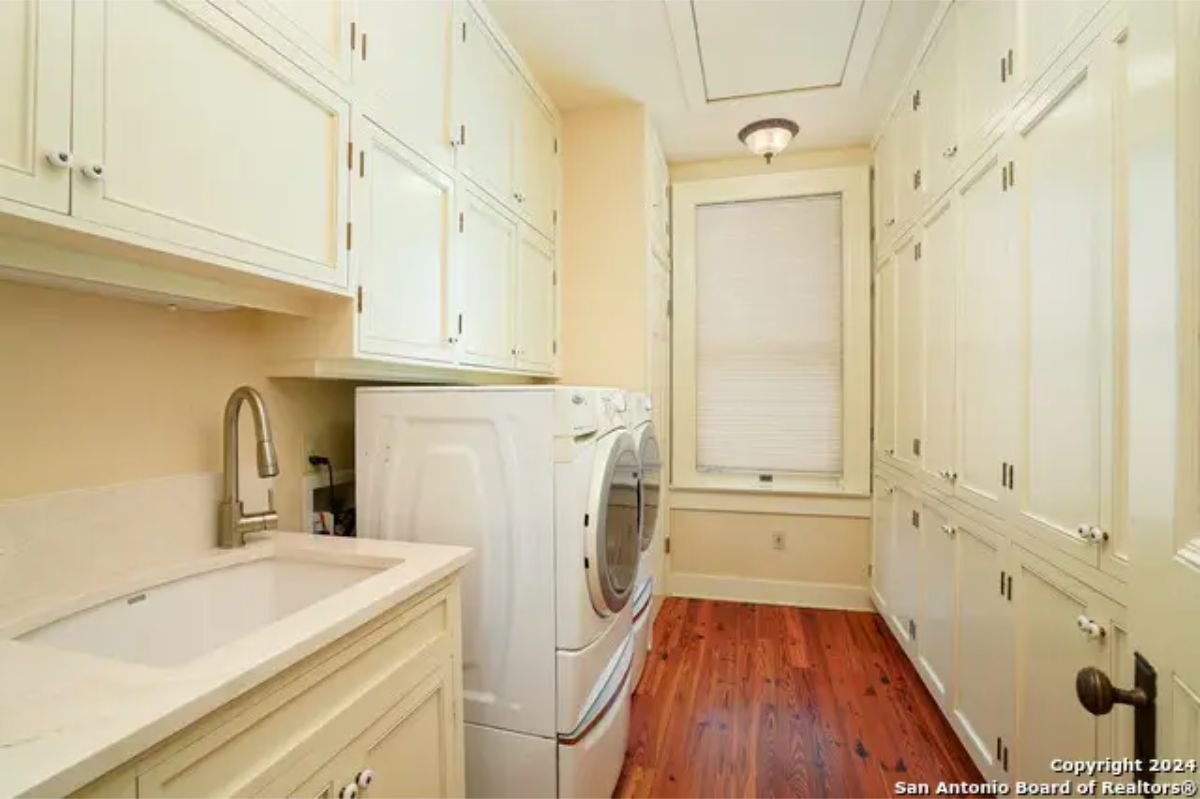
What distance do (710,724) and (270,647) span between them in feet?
5.84

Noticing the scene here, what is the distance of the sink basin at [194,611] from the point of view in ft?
3.16

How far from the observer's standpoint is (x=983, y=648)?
5.09 ft

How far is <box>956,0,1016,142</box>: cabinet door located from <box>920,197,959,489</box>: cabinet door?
283 millimetres

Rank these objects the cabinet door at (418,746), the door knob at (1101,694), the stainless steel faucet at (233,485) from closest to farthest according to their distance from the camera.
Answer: the door knob at (1101,694), the cabinet door at (418,746), the stainless steel faucet at (233,485)

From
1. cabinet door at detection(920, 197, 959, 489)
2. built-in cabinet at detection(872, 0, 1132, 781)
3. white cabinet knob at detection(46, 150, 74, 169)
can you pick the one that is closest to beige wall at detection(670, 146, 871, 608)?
built-in cabinet at detection(872, 0, 1132, 781)

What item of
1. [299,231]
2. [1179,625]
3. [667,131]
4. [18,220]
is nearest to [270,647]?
[18,220]

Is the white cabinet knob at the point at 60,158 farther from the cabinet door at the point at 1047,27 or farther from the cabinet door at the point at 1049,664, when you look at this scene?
the cabinet door at the point at 1049,664

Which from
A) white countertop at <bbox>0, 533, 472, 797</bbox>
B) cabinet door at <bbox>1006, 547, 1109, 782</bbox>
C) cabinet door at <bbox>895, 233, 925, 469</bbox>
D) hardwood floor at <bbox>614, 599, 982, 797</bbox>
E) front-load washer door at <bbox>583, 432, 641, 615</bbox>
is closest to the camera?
white countertop at <bbox>0, 533, 472, 797</bbox>

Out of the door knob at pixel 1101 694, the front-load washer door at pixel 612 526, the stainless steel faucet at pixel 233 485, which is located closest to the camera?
the door knob at pixel 1101 694

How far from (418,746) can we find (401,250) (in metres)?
1.20

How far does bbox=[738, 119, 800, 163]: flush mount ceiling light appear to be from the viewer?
2.69 metres

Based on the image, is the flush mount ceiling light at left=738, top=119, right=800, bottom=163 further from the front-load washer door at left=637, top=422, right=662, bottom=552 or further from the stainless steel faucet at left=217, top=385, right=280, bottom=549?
the stainless steel faucet at left=217, top=385, right=280, bottom=549

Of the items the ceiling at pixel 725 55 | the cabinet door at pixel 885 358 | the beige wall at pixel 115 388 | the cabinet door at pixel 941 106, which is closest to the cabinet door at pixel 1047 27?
the cabinet door at pixel 941 106

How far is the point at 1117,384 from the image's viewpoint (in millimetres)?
977
